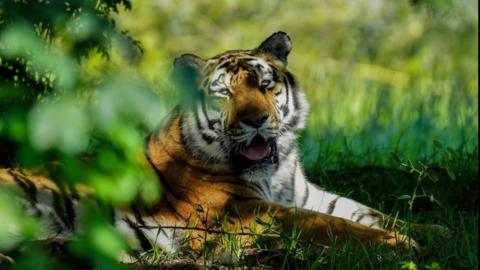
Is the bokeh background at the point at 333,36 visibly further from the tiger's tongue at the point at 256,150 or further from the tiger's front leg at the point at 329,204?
the tiger's tongue at the point at 256,150

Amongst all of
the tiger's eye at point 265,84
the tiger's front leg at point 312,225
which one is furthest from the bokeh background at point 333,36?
the tiger's front leg at point 312,225

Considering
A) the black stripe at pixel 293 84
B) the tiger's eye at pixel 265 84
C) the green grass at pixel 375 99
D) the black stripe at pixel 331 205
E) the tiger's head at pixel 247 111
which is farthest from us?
the black stripe at pixel 331 205

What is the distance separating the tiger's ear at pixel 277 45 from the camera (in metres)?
3.92

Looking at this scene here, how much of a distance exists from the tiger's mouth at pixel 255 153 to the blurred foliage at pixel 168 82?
47cm

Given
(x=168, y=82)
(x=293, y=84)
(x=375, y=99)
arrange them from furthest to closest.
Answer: (x=375, y=99)
(x=293, y=84)
(x=168, y=82)

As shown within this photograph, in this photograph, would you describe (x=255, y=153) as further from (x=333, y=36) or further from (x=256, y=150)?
(x=333, y=36)

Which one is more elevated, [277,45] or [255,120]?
[277,45]

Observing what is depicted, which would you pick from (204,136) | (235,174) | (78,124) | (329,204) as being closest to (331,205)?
(329,204)

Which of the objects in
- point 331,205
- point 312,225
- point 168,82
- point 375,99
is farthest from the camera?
point 375,99

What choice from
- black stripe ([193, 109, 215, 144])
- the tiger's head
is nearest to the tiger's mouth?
the tiger's head

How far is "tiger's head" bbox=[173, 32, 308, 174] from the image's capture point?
3547mm

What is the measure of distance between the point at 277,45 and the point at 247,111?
0.56m

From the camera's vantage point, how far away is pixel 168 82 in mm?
1370

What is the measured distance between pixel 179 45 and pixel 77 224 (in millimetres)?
8645
